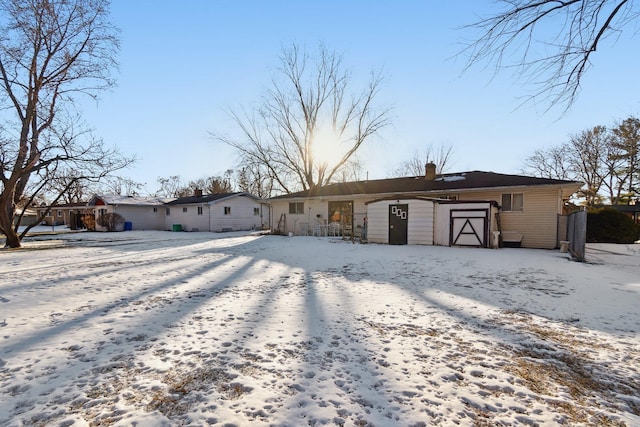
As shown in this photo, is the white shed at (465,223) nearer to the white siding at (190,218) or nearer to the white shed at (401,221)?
the white shed at (401,221)

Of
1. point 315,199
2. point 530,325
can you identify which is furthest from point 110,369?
→ point 315,199

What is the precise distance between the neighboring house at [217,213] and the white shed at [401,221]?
14168mm

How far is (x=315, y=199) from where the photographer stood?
63.9 feet

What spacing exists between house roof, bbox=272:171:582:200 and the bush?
219 inches

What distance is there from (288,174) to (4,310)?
2474cm

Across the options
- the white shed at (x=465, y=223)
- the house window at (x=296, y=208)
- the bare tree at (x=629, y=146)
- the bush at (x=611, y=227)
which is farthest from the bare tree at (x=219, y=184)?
the bare tree at (x=629, y=146)

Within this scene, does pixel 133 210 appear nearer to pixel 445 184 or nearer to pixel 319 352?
pixel 445 184

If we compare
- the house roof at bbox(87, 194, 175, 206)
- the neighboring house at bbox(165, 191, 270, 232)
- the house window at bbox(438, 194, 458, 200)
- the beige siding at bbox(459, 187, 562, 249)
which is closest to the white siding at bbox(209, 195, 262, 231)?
the neighboring house at bbox(165, 191, 270, 232)

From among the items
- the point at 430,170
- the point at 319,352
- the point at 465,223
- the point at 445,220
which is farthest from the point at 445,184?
the point at 319,352

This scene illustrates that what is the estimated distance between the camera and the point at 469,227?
12.7 m

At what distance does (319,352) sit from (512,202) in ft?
44.4

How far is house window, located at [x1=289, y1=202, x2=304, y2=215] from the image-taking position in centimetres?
2027

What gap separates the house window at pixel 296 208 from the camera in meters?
20.3

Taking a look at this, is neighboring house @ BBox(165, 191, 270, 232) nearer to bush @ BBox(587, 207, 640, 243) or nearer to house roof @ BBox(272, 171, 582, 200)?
house roof @ BBox(272, 171, 582, 200)
